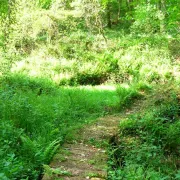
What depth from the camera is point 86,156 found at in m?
5.89

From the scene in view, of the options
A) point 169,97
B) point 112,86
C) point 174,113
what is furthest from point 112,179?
point 112,86

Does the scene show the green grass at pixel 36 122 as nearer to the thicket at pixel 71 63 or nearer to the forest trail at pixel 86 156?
the thicket at pixel 71 63

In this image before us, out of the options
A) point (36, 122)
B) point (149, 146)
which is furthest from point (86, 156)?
point (36, 122)

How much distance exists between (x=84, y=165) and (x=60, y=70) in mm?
10635

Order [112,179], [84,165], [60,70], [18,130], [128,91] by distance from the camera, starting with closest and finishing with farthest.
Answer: [112,179] → [84,165] → [18,130] → [128,91] → [60,70]

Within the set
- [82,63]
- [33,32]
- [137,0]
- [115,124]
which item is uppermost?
[137,0]

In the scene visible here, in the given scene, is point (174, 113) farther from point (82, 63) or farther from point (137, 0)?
point (137, 0)

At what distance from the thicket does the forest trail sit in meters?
0.42

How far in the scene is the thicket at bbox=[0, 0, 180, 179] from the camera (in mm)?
7934

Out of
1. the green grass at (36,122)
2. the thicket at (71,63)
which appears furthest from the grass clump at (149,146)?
the green grass at (36,122)

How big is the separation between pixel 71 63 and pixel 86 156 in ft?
34.8

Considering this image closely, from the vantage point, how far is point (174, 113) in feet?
29.0

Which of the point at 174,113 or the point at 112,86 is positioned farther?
the point at 112,86

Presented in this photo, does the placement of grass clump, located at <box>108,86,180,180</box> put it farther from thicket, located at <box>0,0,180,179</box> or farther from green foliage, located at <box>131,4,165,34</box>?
green foliage, located at <box>131,4,165,34</box>
